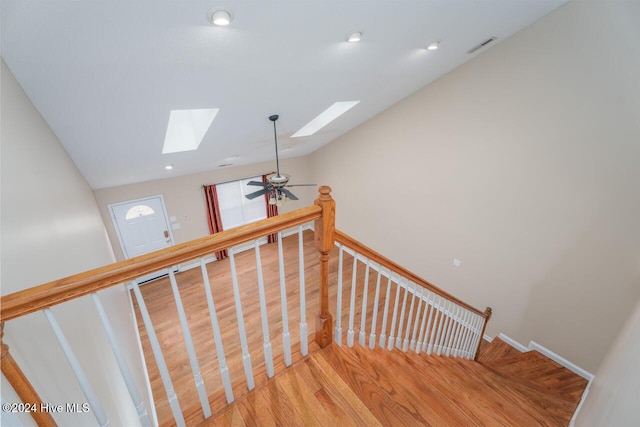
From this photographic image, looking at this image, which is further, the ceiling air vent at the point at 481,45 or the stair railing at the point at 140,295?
the ceiling air vent at the point at 481,45

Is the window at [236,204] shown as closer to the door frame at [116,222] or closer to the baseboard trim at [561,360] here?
the door frame at [116,222]

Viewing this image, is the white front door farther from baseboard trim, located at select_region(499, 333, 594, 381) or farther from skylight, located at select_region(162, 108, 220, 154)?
baseboard trim, located at select_region(499, 333, 594, 381)

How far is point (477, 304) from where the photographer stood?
425 cm

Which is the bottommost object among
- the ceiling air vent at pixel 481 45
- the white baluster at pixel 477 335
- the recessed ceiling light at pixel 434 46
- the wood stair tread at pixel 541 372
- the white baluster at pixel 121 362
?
the wood stair tread at pixel 541 372

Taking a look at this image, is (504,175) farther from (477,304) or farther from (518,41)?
(477,304)

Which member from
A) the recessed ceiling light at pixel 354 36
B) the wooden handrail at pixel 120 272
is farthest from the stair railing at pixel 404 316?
Answer: the recessed ceiling light at pixel 354 36

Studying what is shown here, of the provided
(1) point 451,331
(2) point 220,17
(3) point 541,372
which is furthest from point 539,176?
(2) point 220,17

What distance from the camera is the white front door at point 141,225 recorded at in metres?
5.32

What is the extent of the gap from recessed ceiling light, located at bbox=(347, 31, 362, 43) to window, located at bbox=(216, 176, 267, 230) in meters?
4.93

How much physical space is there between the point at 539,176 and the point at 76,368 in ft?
14.5

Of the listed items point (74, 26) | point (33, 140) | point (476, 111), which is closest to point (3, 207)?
point (33, 140)

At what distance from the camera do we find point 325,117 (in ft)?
15.5

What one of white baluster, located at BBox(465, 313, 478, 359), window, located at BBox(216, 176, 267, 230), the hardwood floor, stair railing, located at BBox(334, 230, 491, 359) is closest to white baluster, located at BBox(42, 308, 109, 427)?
the hardwood floor

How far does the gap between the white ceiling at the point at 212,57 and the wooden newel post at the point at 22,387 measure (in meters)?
1.59
